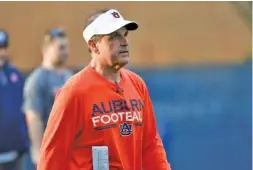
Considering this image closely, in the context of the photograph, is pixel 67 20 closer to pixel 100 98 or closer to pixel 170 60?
pixel 170 60

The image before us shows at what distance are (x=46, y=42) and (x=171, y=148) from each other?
2813mm

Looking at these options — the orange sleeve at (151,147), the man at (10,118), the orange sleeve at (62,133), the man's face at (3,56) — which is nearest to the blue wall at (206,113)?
the man at (10,118)

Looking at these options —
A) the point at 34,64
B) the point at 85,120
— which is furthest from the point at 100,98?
the point at 34,64

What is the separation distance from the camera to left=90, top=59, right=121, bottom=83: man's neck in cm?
563

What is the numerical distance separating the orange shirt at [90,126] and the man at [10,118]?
3.33 meters

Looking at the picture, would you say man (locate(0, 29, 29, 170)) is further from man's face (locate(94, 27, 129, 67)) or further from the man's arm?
man's face (locate(94, 27, 129, 67))

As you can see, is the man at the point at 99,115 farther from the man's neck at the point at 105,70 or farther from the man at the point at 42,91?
the man at the point at 42,91

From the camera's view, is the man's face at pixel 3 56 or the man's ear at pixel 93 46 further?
the man's face at pixel 3 56

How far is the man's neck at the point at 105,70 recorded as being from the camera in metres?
5.63

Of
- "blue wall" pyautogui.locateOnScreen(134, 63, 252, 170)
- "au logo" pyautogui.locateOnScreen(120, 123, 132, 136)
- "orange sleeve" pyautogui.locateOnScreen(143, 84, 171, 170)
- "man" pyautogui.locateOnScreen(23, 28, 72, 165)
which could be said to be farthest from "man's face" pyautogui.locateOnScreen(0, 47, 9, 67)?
"au logo" pyautogui.locateOnScreen(120, 123, 132, 136)

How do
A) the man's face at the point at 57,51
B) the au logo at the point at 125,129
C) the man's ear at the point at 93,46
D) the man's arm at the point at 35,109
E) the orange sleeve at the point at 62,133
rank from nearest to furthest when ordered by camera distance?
the orange sleeve at the point at 62,133 < the au logo at the point at 125,129 < the man's ear at the point at 93,46 < the man's arm at the point at 35,109 < the man's face at the point at 57,51

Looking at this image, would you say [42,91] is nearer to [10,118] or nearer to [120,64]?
[10,118]

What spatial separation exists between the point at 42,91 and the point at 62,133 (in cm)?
315

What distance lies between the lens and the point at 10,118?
A: 29.0 ft
